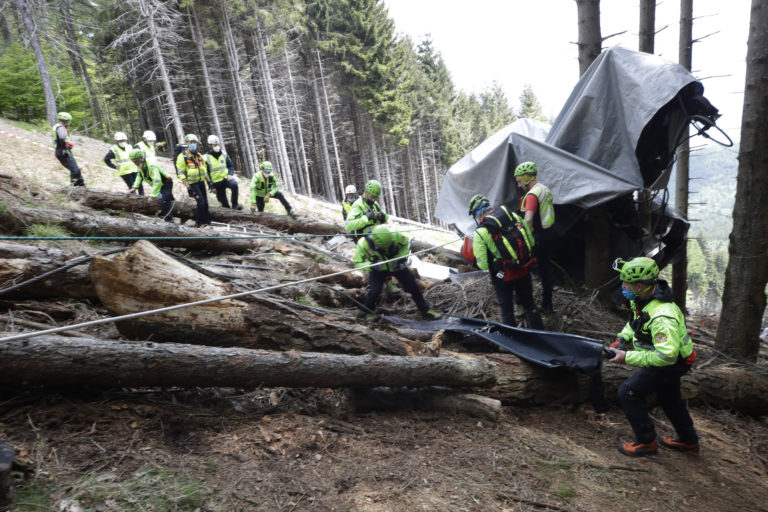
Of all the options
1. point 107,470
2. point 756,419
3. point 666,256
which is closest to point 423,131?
point 666,256

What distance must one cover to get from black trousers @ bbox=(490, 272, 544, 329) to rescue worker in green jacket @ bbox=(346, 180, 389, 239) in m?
1.86

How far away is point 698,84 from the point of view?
4758mm

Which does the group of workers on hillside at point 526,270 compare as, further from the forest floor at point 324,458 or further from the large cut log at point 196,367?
the large cut log at point 196,367

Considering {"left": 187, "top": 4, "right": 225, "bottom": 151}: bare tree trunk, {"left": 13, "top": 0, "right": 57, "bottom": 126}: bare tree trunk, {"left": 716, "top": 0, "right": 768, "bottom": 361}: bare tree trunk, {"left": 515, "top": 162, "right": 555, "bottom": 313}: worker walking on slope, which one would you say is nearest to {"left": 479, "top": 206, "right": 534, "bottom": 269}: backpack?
{"left": 515, "top": 162, "right": 555, "bottom": 313}: worker walking on slope

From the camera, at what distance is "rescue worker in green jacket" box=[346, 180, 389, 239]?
18.4 ft

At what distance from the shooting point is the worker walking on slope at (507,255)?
4.64 metres

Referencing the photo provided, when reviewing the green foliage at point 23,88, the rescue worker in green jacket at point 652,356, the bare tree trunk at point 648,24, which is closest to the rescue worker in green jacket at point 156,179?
the rescue worker in green jacket at point 652,356

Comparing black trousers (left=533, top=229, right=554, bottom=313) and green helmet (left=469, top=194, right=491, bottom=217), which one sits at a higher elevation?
green helmet (left=469, top=194, right=491, bottom=217)

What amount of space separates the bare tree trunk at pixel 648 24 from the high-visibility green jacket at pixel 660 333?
6980mm

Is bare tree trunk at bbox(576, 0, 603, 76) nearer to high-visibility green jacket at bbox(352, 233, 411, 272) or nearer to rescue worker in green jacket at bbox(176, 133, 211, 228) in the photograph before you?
high-visibility green jacket at bbox(352, 233, 411, 272)

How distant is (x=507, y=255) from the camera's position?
466 centimetres

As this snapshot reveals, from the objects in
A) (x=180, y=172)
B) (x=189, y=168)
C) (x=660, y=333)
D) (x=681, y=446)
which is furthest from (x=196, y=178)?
(x=681, y=446)

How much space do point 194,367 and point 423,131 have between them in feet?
119

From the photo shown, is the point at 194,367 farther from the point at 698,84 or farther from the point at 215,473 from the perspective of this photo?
the point at 698,84
